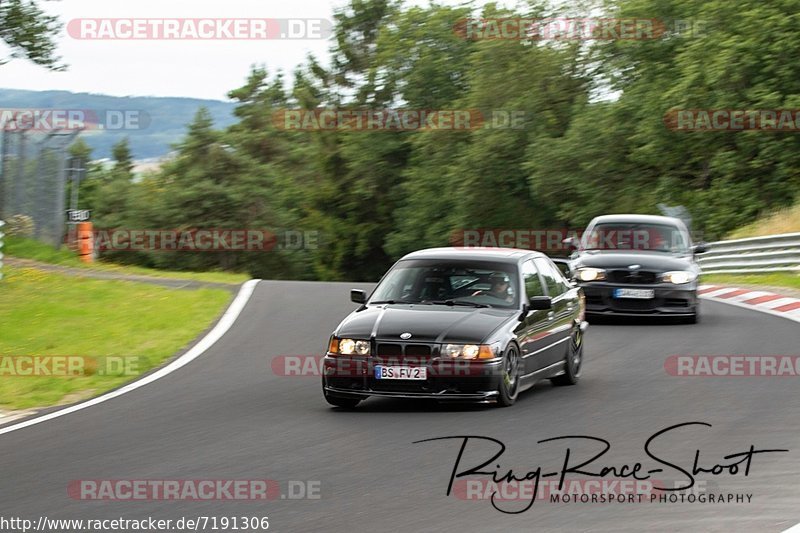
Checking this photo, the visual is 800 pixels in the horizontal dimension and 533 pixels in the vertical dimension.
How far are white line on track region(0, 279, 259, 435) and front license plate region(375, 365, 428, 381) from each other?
266cm

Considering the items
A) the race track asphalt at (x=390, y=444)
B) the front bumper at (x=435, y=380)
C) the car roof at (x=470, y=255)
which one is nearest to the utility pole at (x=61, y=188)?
the race track asphalt at (x=390, y=444)

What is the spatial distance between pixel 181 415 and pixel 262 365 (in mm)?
3339

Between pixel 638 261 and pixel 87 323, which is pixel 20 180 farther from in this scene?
pixel 638 261

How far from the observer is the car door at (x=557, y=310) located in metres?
12.1

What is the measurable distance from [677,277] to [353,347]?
27.6 ft

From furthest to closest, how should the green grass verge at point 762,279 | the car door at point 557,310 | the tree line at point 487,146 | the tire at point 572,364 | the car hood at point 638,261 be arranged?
the tree line at point 487,146, the green grass verge at point 762,279, the car hood at point 638,261, the tire at point 572,364, the car door at point 557,310

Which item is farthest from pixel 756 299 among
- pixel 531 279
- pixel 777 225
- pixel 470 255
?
pixel 777 225

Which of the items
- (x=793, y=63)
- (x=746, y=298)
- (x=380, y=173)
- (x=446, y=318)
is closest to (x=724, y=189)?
(x=793, y=63)

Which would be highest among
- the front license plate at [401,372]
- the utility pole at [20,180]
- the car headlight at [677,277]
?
the utility pole at [20,180]

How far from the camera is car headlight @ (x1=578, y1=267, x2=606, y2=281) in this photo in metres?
18.1

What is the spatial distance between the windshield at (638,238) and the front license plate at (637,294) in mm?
1234

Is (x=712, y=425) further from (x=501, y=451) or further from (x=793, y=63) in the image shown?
(x=793, y=63)

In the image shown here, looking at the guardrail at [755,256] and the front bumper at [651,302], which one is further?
the guardrail at [755,256]

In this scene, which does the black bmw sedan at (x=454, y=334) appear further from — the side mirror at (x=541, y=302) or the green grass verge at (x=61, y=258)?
the green grass verge at (x=61, y=258)
